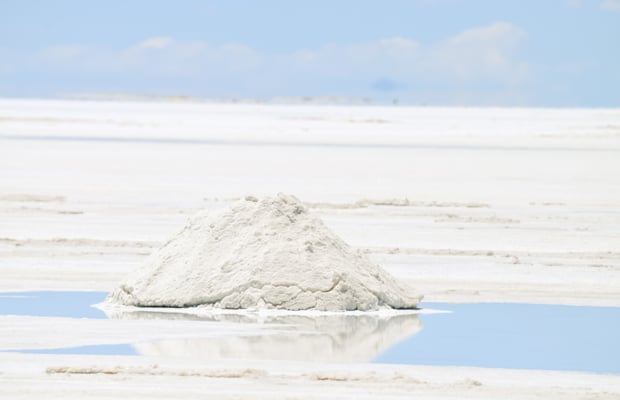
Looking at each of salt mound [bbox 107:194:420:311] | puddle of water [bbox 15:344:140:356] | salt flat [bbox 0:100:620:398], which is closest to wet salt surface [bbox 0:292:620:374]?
puddle of water [bbox 15:344:140:356]

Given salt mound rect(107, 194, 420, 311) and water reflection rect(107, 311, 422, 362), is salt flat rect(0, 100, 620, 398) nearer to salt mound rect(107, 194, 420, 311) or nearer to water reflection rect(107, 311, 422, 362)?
water reflection rect(107, 311, 422, 362)

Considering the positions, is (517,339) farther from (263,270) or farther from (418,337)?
(263,270)

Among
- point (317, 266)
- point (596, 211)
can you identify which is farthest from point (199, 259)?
point (596, 211)

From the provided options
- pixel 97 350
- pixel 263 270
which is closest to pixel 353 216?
pixel 263 270

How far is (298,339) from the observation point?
998 centimetres

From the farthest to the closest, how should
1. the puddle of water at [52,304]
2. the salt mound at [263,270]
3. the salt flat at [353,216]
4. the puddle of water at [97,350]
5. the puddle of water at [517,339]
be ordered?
1. the salt mound at [263,270]
2. the puddle of water at [52,304]
3. the puddle of water at [517,339]
4. the puddle of water at [97,350]
5. the salt flat at [353,216]

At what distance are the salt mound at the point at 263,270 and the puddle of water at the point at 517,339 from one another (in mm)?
600

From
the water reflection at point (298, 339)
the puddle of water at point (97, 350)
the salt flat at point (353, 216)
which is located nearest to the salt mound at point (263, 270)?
the water reflection at point (298, 339)

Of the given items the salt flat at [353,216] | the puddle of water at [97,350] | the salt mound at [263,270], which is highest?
the salt mound at [263,270]

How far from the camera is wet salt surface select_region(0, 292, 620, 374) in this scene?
9.29 meters

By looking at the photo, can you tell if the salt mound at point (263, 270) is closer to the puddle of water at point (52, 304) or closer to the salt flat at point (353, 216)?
the puddle of water at point (52, 304)

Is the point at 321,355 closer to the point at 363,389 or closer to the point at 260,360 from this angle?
the point at 260,360

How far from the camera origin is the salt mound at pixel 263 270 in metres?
11.4

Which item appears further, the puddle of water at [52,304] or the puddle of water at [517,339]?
the puddle of water at [52,304]
